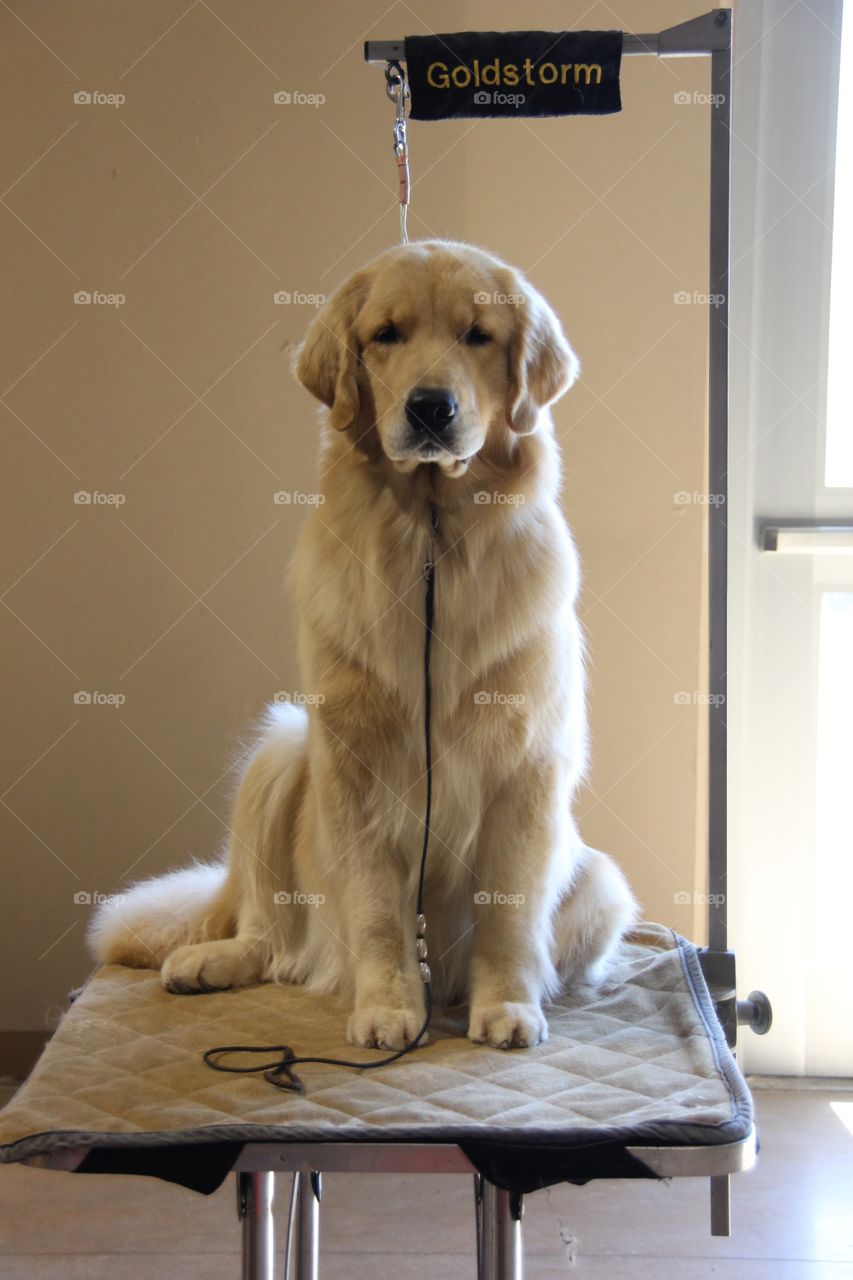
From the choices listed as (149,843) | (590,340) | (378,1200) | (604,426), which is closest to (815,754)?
(604,426)

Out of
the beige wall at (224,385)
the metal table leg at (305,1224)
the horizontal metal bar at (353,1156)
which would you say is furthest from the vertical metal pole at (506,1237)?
the beige wall at (224,385)

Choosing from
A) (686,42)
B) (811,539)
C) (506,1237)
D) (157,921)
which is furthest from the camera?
(811,539)

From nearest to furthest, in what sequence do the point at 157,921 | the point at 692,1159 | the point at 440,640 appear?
1. the point at 692,1159
2. the point at 440,640
3. the point at 157,921

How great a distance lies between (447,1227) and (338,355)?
163cm

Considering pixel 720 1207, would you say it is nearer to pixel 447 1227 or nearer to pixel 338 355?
pixel 447 1227

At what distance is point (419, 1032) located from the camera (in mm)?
1520

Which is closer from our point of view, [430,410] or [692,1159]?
[692,1159]

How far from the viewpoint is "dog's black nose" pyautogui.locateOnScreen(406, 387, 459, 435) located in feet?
→ 4.99

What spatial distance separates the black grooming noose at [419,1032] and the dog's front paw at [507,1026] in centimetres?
Result: 6

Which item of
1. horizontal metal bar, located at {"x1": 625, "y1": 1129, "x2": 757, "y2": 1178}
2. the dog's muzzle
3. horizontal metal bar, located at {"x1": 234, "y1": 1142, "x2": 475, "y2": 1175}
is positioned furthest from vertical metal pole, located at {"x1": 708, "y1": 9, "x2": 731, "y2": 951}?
horizontal metal bar, located at {"x1": 234, "y1": 1142, "x2": 475, "y2": 1175}

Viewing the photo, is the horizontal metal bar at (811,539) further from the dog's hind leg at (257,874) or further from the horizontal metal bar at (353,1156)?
the horizontal metal bar at (353,1156)

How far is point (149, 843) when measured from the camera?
2.88 metres

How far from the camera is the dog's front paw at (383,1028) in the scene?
1.49m

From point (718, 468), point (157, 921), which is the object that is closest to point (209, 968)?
point (157, 921)
